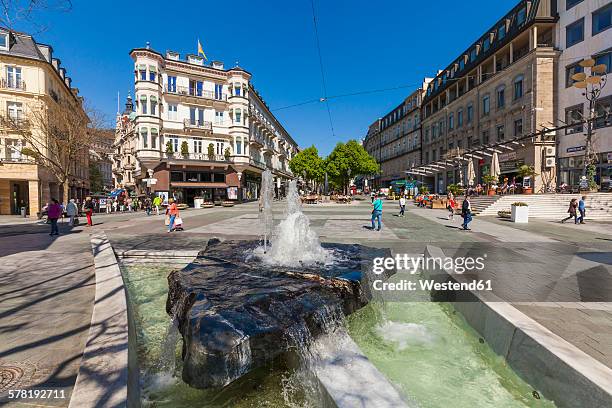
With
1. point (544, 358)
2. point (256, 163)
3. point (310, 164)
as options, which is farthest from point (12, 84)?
point (310, 164)

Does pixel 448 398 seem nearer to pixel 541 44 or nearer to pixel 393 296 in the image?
pixel 393 296

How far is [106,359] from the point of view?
100 inches

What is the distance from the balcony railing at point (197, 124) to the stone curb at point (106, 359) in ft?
113

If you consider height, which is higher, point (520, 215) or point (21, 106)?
point (21, 106)

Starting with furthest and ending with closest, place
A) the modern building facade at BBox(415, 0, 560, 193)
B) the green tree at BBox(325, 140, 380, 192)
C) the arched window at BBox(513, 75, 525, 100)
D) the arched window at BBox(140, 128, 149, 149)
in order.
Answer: the green tree at BBox(325, 140, 380, 192), the arched window at BBox(140, 128, 149, 149), the arched window at BBox(513, 75, 525, 100), the modern building facade at BBox(415, 0, 560, 193)

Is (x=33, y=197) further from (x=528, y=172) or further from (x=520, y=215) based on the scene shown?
(x=528, y=172)

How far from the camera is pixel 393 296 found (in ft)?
19.1

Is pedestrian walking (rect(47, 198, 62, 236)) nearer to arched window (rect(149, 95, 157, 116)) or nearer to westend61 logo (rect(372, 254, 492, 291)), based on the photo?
westend61 logo (rect(372, 254, 492, 291))

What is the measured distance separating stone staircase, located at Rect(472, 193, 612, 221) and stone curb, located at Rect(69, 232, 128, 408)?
75.5 feet

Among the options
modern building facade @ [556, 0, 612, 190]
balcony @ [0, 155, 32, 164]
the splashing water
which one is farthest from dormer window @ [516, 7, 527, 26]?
balcony @ [0, 155, 32, 164]

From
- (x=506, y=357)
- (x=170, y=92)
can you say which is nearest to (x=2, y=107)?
(x=170, y=92)

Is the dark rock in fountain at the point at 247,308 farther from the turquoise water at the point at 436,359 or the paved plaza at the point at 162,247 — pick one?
the paved plaza at the point at 162,247

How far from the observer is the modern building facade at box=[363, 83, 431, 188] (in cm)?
5631

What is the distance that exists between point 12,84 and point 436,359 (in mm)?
38777
